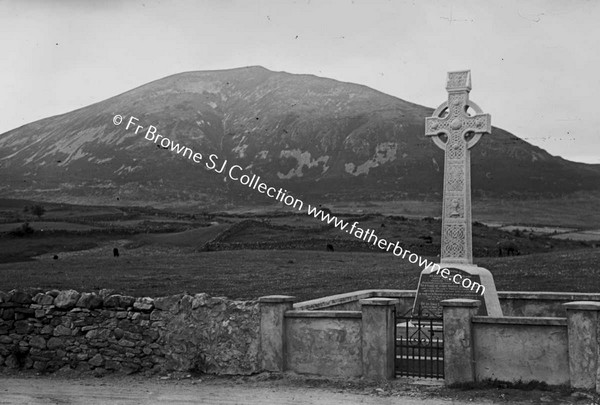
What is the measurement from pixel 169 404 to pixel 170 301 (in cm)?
314

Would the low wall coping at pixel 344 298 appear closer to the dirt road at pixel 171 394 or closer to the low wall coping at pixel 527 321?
the dirt road at pixel 171 394

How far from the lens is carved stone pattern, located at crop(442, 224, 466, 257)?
62.6ft

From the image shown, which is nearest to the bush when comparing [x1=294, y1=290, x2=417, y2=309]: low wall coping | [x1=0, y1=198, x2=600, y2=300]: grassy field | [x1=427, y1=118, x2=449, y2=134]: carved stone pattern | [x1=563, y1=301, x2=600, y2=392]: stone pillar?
[x1=0, y1=198, x2=600, y2=300]: grassy field

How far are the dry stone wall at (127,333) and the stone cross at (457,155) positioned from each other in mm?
5809

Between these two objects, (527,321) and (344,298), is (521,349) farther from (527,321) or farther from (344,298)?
(344,298)

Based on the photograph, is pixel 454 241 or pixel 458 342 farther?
pixel 454 241

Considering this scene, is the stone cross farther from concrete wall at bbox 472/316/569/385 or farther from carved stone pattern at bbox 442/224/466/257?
concrete wall at bbox 472/316/569/385

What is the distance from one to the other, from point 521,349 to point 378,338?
2.45 m

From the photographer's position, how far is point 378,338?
1445cm

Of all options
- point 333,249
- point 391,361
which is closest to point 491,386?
point 391,361

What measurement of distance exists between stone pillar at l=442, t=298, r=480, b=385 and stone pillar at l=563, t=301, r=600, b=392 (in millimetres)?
1626

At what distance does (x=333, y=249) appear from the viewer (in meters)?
63.8

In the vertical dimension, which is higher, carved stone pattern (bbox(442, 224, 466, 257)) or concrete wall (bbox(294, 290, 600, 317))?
carved stone pattern (bbox(442, 224, 466, 257))

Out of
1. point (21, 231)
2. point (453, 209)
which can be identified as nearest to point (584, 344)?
point (453, 209)
